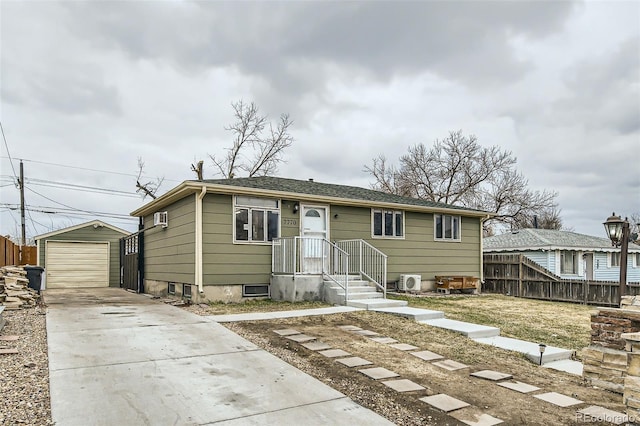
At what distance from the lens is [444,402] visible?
159 inches

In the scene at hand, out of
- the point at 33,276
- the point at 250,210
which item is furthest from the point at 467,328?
the point at 33,276

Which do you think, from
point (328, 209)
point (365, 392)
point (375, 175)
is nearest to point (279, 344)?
point (365, 392)

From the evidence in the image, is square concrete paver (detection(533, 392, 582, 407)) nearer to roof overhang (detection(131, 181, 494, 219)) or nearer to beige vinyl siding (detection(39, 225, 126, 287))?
roof overhang (detection(131, 181, 494, 219))

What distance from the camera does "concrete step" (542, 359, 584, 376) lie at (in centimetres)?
540

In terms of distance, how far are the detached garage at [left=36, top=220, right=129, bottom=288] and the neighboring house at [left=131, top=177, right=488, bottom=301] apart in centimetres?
556

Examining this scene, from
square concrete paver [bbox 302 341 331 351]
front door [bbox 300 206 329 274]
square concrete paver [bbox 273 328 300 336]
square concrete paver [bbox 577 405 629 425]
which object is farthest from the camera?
front door [bbox 300 206 329 274]

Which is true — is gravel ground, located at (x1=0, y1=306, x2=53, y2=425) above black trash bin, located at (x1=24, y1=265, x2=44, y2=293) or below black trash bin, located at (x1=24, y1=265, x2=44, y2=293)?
below

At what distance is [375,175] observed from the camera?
3080 cm

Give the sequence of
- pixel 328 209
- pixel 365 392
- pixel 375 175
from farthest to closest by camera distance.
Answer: pixel 375 175, pixel 328 209, pixel 365 392

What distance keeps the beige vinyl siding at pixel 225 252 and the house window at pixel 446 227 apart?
6598 millimetres

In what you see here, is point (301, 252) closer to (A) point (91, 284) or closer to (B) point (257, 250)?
(B) point (257, 250)

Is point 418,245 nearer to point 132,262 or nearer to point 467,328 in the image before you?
point 467,328

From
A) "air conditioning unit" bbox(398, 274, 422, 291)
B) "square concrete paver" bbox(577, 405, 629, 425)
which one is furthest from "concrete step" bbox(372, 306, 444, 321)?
"square concrete paver" bbox(577, 405, 629, 425)

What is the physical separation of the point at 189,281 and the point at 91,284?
10.8 meters
